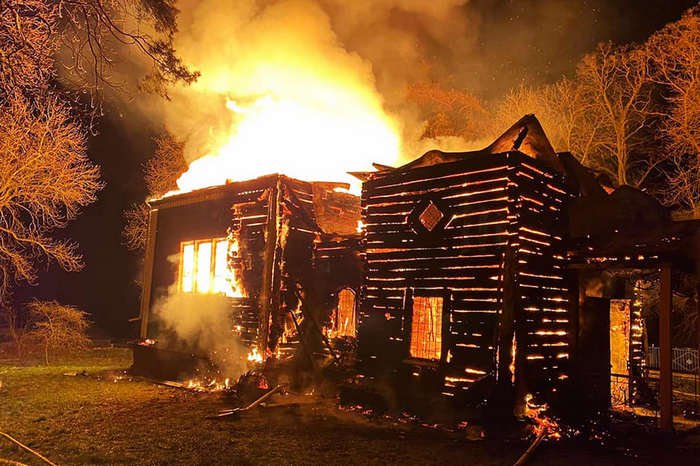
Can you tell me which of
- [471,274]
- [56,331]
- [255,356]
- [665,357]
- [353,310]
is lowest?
[56,331]

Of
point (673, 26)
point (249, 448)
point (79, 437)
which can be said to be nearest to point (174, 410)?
point (79, 437)

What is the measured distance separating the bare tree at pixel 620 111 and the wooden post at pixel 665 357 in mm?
16758

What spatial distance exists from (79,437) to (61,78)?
256 inches

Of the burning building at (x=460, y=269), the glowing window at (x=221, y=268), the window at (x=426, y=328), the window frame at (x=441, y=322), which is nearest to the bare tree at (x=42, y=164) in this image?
the glowing window at (x=221, y=268)

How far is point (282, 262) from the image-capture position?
1564 cm

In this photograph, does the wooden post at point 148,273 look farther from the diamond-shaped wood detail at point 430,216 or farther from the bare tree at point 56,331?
the diamond-shaped wood detail at point 430,216

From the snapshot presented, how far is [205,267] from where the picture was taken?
1789cm

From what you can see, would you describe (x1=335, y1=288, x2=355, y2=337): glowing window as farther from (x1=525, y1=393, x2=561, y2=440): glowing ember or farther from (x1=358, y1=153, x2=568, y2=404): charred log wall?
(x1=525, y1=393, x2=561, y2=440): glowing ember

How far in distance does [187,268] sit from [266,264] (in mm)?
4396

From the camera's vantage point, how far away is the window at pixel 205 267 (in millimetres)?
17064

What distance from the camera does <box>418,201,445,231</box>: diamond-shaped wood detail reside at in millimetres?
12955

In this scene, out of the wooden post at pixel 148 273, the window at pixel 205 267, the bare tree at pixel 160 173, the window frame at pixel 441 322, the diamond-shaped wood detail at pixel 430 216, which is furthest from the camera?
the bare tree at pixel 160 173

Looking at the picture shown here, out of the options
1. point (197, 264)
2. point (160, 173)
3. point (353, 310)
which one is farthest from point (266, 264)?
point (160, 173)

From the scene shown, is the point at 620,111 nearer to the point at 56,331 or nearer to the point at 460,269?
the point at 460,269
